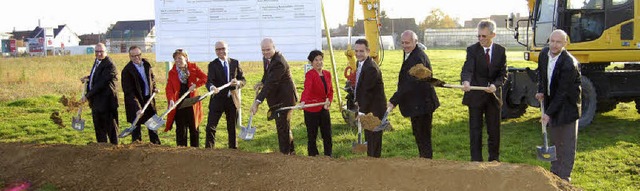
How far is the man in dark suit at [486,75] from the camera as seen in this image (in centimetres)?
576

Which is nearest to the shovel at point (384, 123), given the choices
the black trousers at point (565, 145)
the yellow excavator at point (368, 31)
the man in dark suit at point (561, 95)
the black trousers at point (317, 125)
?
the black trousers at point (317, 125)

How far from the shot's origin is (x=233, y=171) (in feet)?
15.8

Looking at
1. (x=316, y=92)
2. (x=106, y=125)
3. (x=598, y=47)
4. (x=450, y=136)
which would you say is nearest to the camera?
(x=316, y=92)

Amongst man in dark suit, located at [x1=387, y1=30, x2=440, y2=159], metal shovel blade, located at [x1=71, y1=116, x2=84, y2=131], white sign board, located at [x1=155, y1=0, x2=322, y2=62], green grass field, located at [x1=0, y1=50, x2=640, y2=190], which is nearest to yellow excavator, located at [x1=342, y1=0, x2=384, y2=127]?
green grass field, located at [x1=0, y1=50, x2=640, y2=190]

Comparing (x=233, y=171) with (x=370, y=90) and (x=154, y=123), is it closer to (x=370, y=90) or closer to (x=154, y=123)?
(x=370, y=90)

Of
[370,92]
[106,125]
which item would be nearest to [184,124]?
[106,125]

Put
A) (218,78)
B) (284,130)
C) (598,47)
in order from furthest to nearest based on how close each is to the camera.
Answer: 1. (598,47)
2. (218,78)
3. (284,130)

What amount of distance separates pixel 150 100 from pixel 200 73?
2.17ft

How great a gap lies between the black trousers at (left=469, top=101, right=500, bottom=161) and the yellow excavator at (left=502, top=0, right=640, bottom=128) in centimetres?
349

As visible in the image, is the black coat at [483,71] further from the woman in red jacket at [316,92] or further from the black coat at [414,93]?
the woman in red jacket at [316,92]

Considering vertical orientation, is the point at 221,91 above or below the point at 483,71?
below

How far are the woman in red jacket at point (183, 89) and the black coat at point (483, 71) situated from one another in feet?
10.3

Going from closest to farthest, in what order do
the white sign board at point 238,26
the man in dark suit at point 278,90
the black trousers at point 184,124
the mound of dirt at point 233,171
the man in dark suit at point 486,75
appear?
the mound of dirt at point 233,171 → the man in dark suit at point 486,75 → the man in dark suit at point 278,90 → the black trousers at point 184,124 → the white sign board at point 238,26

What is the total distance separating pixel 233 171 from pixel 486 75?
2679mm
